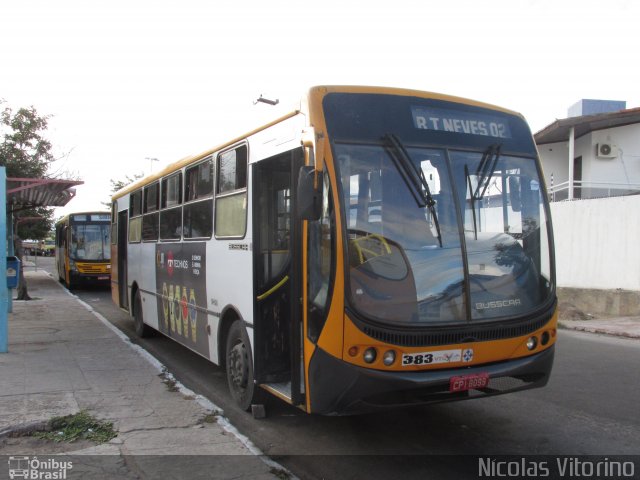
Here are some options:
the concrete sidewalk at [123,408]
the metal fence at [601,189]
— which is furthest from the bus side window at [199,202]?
the metal fence at [601,189]

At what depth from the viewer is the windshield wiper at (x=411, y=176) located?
14.2ft

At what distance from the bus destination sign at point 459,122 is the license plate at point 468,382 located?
2002 millimetres

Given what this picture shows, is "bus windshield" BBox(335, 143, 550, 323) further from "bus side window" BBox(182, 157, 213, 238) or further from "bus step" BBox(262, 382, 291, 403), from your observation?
"bus side window" BBox(182, 157, 213, 238)

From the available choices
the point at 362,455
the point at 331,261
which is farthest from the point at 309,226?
the point at 362,455

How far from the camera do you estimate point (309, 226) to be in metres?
4.38

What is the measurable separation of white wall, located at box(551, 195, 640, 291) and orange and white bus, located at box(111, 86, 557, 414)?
32.4 feet

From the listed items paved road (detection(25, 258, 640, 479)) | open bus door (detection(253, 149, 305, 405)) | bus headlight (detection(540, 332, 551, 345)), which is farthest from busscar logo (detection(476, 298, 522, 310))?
open bus door (detection(253, 149, 305, 405))

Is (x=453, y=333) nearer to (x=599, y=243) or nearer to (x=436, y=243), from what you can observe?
(x=436, y=243)

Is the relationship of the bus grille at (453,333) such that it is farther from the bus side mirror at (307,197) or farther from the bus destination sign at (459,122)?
the bus destination sign at (459,122)

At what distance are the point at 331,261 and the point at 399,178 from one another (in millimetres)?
869

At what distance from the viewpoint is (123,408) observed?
19.0ft

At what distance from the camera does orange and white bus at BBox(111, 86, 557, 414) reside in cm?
406

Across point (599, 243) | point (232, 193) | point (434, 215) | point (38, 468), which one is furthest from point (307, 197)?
point (599, 243)

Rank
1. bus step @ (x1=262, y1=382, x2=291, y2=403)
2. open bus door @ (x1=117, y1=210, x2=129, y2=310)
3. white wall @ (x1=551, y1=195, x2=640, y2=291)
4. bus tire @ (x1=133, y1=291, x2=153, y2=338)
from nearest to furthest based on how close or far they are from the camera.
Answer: bus step @ (x1=262, y1=382, x2=291, y2=403)
bus tire @ (x1=133, y1=291, x2=153, y2=338)
open bus door @ (x1=117, y1=210, x2=129, y2=310)
white wall @ (x1=551, y1=195, x2=640, y2=291)
